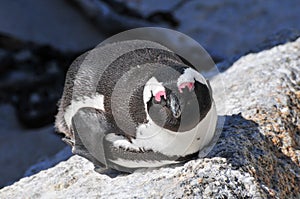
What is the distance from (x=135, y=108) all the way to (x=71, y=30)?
9.91 ft

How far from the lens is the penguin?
216 centimetres

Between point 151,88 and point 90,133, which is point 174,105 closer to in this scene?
point 151,88

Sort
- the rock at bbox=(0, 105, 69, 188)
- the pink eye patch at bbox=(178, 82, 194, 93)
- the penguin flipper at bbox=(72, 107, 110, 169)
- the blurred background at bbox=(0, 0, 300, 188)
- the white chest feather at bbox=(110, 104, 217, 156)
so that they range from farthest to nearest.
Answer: the blurred background at bbox=(0, 0, 300, 188)
the rock at bbox=(0, 105, 69, 188)
the penguin flipper at bbox=(72, 107, 110, 169)
the white chest feather at bbox=(110, 104, 217, 156)
the pink eye patch at bbox=(178, 82, 194, 93)

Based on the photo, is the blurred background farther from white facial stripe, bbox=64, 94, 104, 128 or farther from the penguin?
the penguin

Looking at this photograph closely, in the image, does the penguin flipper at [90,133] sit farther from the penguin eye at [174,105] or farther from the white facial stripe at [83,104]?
the penguin eye at [174,105]

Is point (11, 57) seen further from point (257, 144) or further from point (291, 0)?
point (257, 144)

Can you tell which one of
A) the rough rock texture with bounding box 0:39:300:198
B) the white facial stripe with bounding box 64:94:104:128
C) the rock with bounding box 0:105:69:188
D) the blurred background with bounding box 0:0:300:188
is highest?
the blurred background with bounding box 0:0:300:188

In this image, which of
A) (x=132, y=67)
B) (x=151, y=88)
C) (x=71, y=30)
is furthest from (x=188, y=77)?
(x=71, y=30)

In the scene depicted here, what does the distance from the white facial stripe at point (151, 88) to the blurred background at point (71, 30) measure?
2.10 meters

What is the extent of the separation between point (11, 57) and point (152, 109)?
281cm

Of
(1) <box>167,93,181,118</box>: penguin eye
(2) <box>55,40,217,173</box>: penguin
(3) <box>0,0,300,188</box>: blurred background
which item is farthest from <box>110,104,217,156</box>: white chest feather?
(3) <box>0,0,300,188</box>: blurred background

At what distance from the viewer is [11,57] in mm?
4773

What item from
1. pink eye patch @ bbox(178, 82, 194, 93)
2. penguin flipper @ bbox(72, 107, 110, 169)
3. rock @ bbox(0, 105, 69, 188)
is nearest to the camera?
pink eye patch @ bbox(178, 82, 194, 93)

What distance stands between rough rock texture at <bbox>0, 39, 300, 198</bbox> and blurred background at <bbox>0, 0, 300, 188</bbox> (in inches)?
54.7
